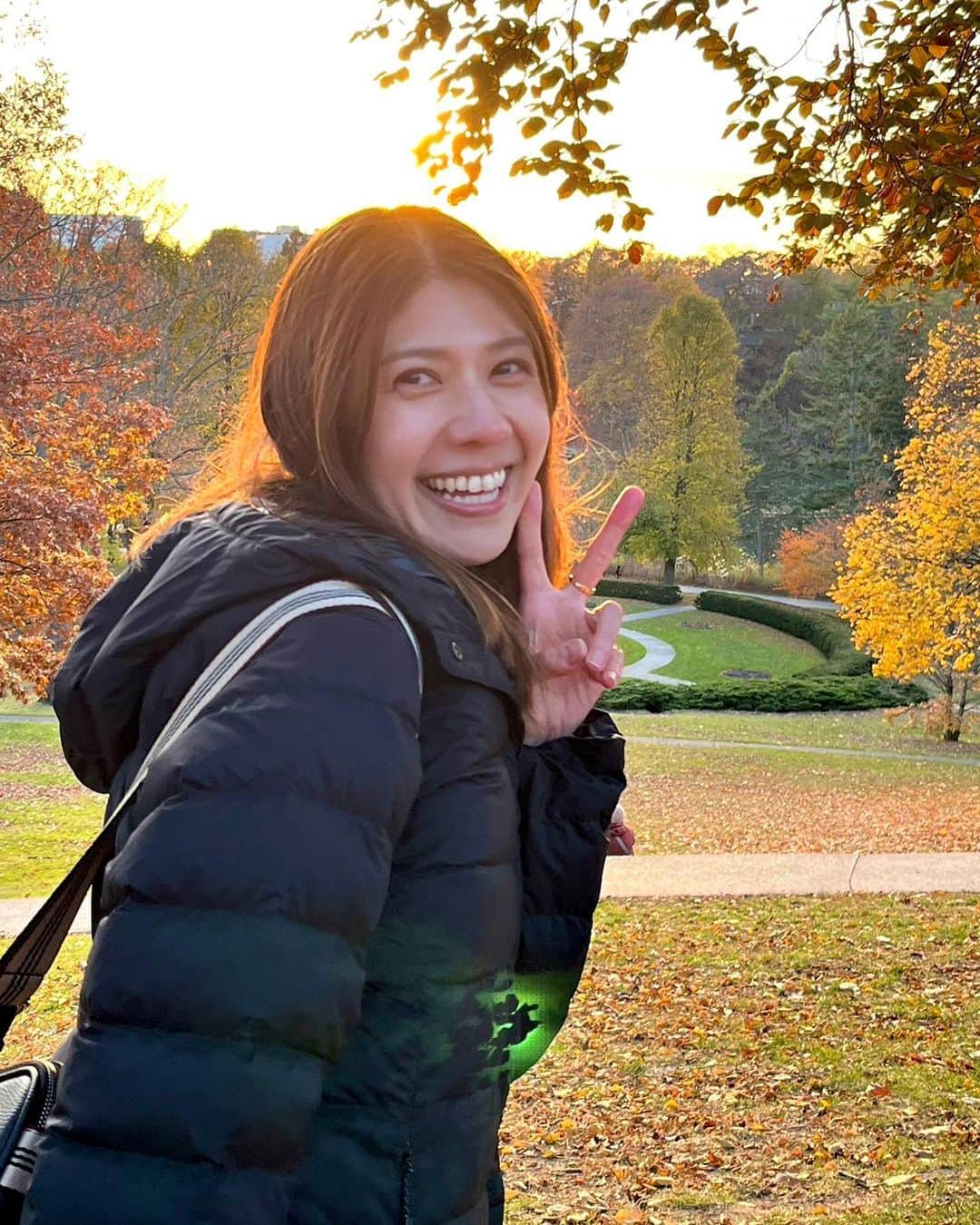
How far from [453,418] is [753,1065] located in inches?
177

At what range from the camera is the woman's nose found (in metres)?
1.65

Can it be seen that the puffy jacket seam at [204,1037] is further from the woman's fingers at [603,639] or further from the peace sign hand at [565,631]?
the woman's fingers at [603,639]

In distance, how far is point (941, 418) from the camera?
17.9 m

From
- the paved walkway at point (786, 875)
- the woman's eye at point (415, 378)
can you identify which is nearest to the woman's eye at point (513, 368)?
the woman's eye at point (415, 378)

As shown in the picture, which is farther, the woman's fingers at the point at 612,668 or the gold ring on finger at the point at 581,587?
the gold ring on finger at the point at 581,587

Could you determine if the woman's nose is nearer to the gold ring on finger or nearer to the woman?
the woman

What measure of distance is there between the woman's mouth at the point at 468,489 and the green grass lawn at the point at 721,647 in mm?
31543

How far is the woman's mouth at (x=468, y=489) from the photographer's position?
5.48ft

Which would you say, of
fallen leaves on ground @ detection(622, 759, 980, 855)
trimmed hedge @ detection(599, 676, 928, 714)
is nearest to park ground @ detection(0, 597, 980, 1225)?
fallen leaves on ground @ detection(622, 759, 980, 855)

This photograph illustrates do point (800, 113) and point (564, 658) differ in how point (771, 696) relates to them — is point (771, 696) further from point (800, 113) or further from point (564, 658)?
point (564, 658)

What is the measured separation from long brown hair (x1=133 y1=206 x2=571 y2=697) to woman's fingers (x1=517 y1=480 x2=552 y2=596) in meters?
0.24

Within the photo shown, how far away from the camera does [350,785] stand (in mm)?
1169

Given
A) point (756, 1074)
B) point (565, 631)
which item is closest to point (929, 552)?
point (756, 1074)

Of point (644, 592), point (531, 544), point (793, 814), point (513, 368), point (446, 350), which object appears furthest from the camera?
point (644, 592)
